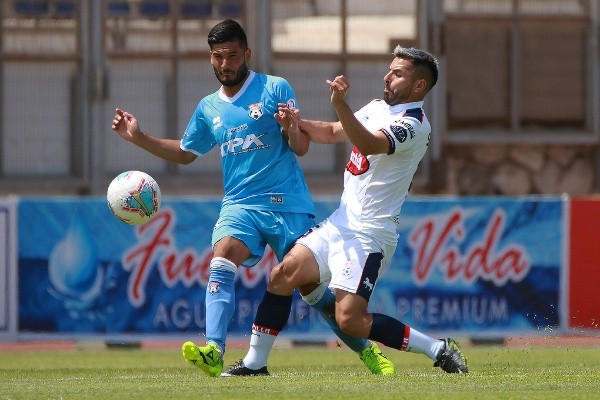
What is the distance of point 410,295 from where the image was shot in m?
15.1

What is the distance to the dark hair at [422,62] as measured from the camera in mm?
8516

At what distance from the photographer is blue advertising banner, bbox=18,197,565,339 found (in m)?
14.9

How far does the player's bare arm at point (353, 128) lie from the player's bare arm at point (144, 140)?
1788 millimetres

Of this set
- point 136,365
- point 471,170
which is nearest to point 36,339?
point 136,365

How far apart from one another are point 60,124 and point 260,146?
33.2 ft

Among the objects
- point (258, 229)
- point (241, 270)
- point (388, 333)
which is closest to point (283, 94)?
point (258, 229)

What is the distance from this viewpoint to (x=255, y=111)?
9125 millimetres

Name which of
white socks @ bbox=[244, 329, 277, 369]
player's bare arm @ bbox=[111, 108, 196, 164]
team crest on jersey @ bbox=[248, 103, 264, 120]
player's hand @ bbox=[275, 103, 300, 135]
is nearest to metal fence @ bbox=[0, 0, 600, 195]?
player's bare arm @ bbox=[111, 108, 196, 164]

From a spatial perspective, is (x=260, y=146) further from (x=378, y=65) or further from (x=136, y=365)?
(x=378, y=65)

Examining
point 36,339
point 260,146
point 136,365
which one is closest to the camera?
point 260,146

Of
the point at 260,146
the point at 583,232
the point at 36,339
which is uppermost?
the point at 260,146

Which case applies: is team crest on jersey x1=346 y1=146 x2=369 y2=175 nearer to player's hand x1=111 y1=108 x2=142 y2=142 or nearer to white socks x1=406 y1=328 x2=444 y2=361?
white socks x1=406 y1=328 x2=444 y2=361

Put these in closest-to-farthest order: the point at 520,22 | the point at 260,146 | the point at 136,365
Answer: the point at 260,146, the point at 136,365, the point at 520,22

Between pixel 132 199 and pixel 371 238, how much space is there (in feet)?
5.39
